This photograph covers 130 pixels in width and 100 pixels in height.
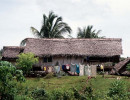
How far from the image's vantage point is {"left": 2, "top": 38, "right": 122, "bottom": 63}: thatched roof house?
20.6m

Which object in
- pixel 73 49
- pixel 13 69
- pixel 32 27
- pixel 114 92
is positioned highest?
pixel 32 27

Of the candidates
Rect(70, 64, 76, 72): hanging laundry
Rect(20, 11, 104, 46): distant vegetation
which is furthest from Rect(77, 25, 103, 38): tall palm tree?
Rect(70, 64, 76, 72): hanging laundry

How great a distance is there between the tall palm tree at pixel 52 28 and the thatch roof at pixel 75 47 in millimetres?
3644

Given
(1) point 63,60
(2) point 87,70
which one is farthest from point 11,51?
(2) point 87,70

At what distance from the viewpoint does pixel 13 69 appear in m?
9.98

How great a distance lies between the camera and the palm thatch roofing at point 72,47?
20656 millimetres

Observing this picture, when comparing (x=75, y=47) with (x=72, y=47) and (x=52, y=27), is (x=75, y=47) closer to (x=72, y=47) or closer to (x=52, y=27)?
(x=72, y=47)

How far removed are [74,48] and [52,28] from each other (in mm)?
5803

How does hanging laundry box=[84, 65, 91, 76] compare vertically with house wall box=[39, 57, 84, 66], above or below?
below

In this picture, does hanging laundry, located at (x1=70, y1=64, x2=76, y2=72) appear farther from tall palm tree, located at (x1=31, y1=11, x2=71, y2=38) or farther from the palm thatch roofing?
tall palm tree, located at (x1=31, y1=11, x2=71, y2=38)

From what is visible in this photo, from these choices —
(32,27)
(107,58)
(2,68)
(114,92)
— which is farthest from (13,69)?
(32,27)

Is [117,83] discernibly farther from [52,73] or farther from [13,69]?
[52,73]

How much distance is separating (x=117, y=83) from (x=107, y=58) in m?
10.2

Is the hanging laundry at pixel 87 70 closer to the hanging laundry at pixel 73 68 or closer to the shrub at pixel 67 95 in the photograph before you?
the hanging laundry at pixel 73 68
